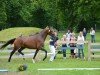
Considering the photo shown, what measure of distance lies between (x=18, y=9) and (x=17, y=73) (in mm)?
70866

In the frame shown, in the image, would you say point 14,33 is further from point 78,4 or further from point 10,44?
point 10,44

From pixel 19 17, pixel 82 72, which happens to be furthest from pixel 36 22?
pixel 82 72

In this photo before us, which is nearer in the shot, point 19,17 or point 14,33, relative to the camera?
point 14,33

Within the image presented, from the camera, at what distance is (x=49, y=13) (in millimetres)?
97125

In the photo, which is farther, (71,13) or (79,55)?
(71,13)

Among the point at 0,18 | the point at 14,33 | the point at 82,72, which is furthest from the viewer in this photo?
the point at 0,18

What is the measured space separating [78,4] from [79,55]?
29.4 metres

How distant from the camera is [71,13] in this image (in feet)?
198

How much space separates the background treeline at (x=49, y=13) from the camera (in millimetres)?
57716

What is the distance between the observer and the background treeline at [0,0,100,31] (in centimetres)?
5772

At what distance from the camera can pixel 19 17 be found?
87.0 metres

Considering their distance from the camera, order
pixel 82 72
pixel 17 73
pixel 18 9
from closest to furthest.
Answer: pixel 17 73
pixel 82 72
pixel 18 9

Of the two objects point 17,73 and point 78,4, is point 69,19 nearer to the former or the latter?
point 78,4

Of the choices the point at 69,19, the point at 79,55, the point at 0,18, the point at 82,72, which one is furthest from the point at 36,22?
the point at 82,72
